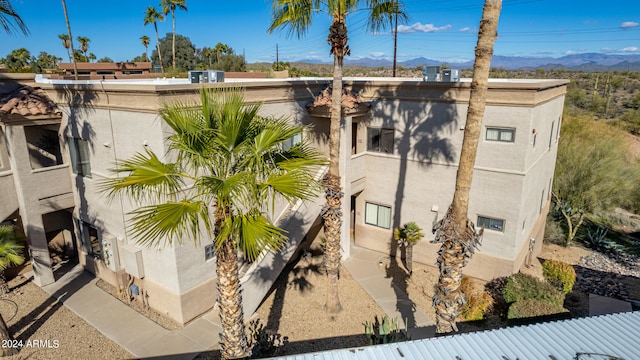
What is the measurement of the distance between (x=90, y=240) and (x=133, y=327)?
4.99 meters

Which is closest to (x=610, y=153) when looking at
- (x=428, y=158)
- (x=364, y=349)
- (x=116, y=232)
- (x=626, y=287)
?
(x=626, y=287)

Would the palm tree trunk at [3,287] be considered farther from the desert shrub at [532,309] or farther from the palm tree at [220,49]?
the palm tree at [220,49]

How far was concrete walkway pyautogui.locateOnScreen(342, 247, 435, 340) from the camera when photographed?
12555 millimetres

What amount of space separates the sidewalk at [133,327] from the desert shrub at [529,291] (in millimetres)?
9243

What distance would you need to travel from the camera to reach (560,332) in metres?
7.18

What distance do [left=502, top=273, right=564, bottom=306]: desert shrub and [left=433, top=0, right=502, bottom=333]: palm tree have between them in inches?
207

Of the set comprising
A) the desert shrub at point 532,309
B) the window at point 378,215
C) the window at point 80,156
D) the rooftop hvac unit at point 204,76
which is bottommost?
the desert shrub at point 532,309

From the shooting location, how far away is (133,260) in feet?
41.6

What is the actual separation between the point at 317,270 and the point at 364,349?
9584mm

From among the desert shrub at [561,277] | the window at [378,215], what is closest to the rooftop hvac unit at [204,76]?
the window at [378,215]

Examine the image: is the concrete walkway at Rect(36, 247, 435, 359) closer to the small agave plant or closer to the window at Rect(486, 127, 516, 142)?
the small agave plant

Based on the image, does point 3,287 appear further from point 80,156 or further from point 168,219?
point 168,219

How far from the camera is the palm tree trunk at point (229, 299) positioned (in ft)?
25.0

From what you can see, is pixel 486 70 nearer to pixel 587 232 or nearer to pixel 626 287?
pixel 626 287
